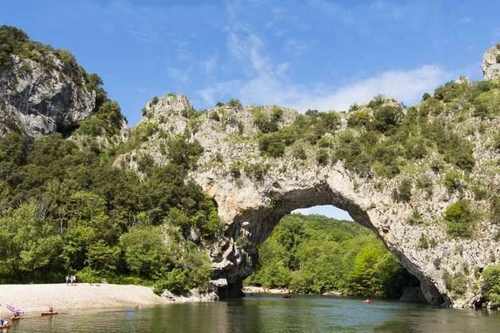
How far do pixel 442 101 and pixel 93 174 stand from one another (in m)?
52.8

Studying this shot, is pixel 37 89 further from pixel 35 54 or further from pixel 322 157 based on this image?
pixel 322 157

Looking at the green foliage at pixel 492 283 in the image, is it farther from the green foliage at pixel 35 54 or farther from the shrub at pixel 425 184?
the green foliage at pixel 35 54

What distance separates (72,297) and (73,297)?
12cm

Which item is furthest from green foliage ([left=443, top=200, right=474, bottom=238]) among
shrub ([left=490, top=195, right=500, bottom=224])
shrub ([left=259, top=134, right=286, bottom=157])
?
shrub ([left=259, top=134, right=286, bottom=157])

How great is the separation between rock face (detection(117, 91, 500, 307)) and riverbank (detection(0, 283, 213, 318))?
18.7 metres

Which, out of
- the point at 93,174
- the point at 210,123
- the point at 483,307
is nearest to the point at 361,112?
the point at 210,123

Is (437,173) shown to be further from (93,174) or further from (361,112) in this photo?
(93,174)

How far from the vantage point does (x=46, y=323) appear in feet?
121

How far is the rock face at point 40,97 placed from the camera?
3474 inches

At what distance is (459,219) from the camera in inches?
2643

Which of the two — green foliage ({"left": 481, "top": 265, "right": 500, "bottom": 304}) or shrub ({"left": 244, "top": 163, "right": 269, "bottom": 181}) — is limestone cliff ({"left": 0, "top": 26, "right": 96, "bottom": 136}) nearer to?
shrub ({"left": 244, "top": 163, "right": 269, "bottom": 181})

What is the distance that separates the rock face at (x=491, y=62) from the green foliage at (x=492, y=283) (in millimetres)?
40558

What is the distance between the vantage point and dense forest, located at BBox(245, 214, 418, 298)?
333ft

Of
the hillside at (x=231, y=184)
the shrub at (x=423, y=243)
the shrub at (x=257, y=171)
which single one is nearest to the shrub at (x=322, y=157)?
the hillside at (x=231, y=184)
